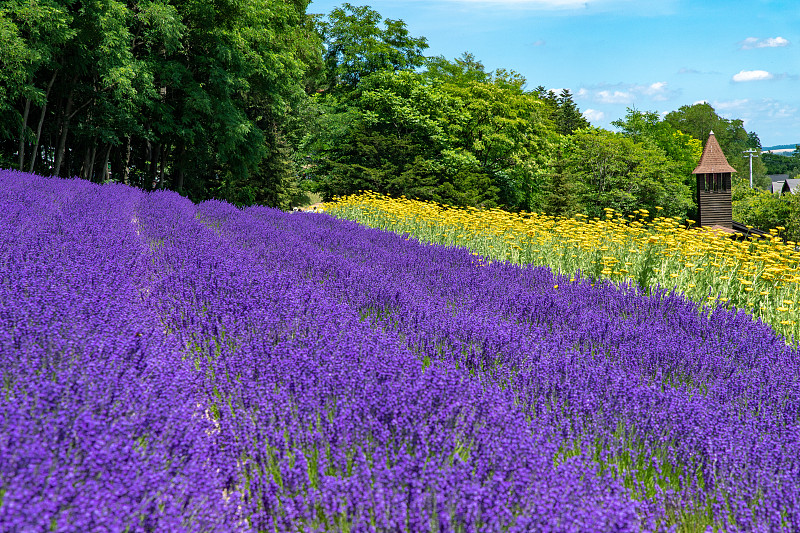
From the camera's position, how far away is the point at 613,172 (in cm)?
3384

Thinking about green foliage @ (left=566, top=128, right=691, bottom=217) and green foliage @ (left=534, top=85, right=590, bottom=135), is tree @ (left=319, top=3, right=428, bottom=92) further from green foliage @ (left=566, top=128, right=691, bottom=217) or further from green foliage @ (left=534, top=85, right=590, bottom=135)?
green foliage @ (left=534, top=85, right=590, bottom=135)

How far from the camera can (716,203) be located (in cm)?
3600

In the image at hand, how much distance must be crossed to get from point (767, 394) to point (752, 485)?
1023 millimetres

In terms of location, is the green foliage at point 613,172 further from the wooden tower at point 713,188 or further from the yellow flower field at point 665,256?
the yellow flower field at point 665,256

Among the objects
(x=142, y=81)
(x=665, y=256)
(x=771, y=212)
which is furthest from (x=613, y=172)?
(x=665, y=256)

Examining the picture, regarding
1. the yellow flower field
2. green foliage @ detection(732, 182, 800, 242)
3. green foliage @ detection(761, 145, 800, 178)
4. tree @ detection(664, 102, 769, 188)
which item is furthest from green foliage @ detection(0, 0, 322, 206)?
green foliage @ detection(761, 145, 800, 178)

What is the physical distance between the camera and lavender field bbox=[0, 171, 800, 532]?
183cm

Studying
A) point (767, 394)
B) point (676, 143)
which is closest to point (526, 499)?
point (767, 394)

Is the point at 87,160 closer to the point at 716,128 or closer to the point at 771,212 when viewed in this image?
the point at 771,212

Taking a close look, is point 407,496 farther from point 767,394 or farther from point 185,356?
point 767,394

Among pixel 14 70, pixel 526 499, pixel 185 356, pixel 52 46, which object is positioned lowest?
pixel 526 499

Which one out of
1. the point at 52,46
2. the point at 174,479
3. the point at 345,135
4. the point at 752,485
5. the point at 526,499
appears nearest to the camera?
the point at 174,479

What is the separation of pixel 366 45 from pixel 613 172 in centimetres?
1641

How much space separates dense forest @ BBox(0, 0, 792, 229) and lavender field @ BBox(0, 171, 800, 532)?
11.3 meters
